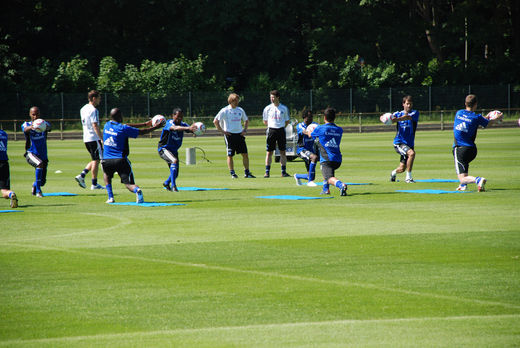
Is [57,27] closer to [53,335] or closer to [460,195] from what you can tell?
[460,195]

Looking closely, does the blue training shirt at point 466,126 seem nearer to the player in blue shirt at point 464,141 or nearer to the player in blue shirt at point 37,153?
the player in blue shirt at point 464,141

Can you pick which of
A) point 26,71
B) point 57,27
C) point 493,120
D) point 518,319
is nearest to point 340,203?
point 493,120

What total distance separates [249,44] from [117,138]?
50.2 meters

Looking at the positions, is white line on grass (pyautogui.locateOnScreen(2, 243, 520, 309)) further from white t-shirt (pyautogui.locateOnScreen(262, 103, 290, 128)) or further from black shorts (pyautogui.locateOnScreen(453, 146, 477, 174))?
white t-shirt (pyautogui.locateOnScreen(262, 103, 290, 128))

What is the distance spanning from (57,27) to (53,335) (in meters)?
59.9

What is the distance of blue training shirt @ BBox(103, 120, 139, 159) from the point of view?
1575 cm

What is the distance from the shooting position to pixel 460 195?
16.8m

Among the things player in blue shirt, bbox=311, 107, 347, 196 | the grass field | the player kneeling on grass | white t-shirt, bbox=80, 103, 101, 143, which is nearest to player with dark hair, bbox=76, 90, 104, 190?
white t-shirt, bbox=80, 103, 101, 143

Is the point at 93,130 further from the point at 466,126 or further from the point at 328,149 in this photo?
the point at 466,126

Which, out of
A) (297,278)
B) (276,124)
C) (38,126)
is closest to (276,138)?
(276,124)

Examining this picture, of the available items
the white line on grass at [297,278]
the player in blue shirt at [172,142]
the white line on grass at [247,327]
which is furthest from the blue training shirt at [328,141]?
the white line on grass at [247,327]

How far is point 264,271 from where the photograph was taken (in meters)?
9.57

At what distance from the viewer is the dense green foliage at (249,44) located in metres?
59.8

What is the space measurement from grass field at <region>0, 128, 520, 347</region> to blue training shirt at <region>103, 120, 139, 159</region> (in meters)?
0.98
